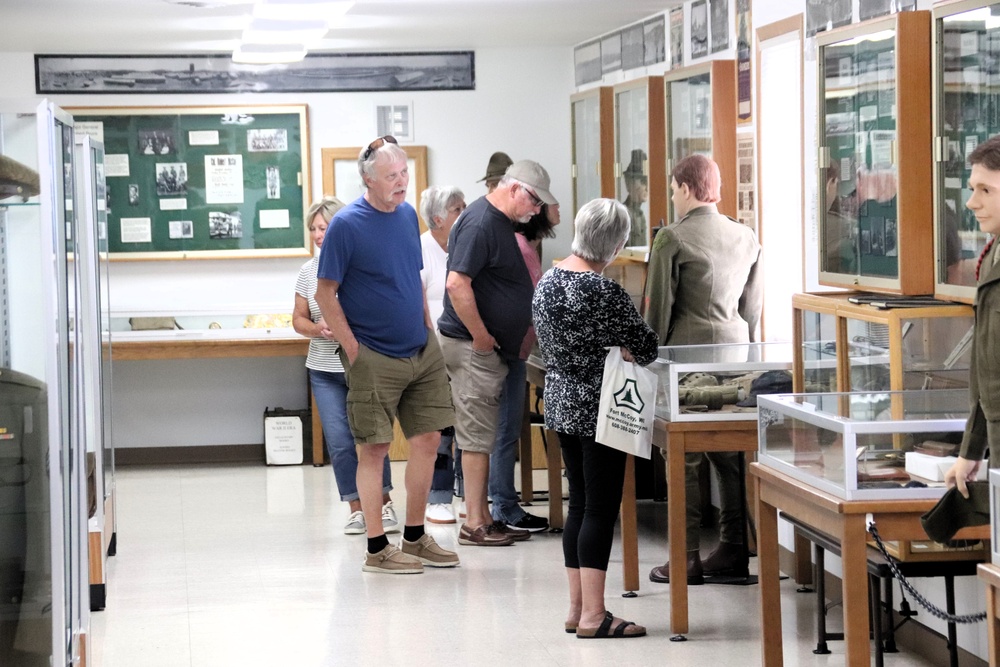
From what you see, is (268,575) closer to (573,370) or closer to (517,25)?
(573,370)

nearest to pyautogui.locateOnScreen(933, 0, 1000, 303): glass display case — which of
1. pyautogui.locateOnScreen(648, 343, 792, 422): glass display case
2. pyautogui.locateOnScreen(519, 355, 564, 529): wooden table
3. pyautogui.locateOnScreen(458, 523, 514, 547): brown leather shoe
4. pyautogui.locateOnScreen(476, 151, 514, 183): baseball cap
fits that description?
pyautogui.locateOnScreen(648, 343, 792, 422): glass display case

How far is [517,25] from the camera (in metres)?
8.23

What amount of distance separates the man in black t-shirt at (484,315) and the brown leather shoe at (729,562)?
1.11 m

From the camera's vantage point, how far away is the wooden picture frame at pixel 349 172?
9.47m

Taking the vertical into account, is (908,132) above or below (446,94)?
below

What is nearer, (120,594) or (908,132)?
(908,132)

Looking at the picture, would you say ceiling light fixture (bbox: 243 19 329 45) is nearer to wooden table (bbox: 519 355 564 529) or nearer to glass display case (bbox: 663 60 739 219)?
glass display case (bbox: 663 60 739 219)

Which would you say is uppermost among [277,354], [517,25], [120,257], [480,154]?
[517,25]

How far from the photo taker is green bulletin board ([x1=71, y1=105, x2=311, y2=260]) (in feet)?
30.7

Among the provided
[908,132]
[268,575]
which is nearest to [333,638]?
[268,575]

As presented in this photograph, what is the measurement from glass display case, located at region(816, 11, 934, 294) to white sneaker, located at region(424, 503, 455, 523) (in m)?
2.77

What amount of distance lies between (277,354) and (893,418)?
593cm

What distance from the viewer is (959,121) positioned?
4.04m

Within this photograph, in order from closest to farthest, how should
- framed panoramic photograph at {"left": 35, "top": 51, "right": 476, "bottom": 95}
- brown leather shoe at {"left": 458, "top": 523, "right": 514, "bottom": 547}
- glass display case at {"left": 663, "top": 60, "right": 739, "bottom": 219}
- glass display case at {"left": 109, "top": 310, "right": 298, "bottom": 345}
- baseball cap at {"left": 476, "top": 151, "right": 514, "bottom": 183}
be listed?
glass display case at {"left": 663, "top": 60, "right": 739, "bottom": 219} → brown leather shoe at {"left": 458, "top": 523, "right": 514, "bottom": 547} → baseball cap at {"left": 476, "top": 151, "right": 514, "bottom": 183} → glass display case at {"left": 109, "top": 310, "right": 298, "bottom": 345} → framed panoramic photograph at {"left": 35, "top": 51, "right": 476, "bottom": 95}
